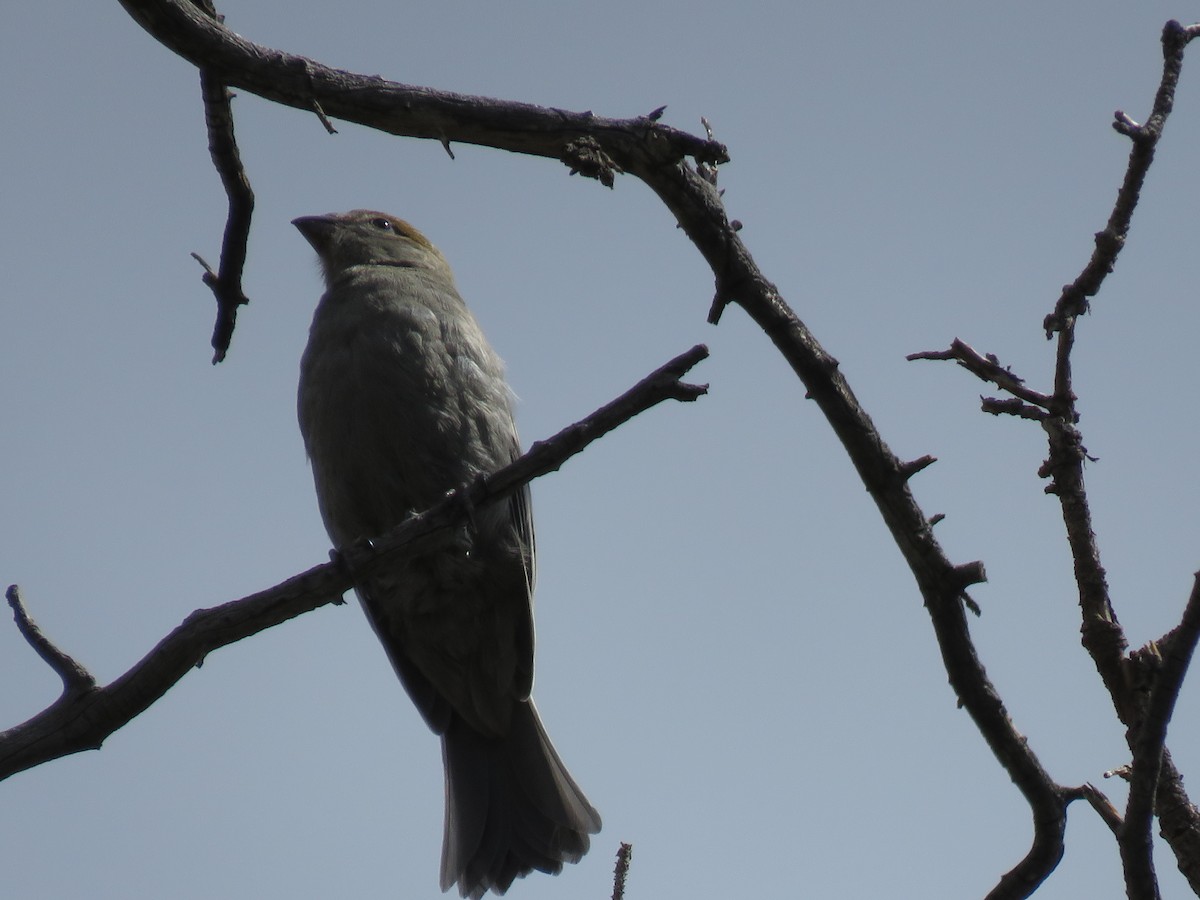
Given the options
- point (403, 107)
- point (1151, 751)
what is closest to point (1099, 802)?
point (1151, 751)

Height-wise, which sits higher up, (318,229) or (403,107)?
(318,229)

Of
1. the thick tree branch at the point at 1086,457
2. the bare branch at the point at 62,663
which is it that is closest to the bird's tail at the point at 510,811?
the bare branch at the point at 62,663

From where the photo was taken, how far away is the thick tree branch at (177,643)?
3.41 metres

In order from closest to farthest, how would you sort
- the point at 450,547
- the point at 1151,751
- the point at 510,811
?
the point at 1151,751
the point at 450,547
the point at 510,811

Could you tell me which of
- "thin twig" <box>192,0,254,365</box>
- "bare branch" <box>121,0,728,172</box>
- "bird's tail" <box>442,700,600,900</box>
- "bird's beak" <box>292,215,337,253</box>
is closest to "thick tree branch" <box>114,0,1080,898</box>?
"bare branch" <box>121,0,728,172</box>

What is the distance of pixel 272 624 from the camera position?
371cm

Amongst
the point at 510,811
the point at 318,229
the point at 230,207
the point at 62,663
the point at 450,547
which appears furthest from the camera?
the point at 318,229

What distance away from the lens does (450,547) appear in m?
5.41

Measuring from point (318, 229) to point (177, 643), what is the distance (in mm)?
4242

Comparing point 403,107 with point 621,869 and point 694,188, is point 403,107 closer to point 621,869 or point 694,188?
point 694,188

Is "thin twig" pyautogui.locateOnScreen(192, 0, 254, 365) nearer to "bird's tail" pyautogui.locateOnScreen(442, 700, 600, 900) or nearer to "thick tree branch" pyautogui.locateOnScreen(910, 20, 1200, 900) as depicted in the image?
"thick tree branch" pyautogui.locateOnScreen(910, 20, 1200, 900)

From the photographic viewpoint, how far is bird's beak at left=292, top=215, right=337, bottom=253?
7.24m

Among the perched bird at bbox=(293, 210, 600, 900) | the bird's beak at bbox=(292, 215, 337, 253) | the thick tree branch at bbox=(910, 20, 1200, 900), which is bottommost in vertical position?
the thick tree branch at bbox=(910, 20, 1200, 900)

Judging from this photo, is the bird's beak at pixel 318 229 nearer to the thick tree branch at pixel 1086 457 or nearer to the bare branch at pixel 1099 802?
the thick tree branch at pixel 1086 457
